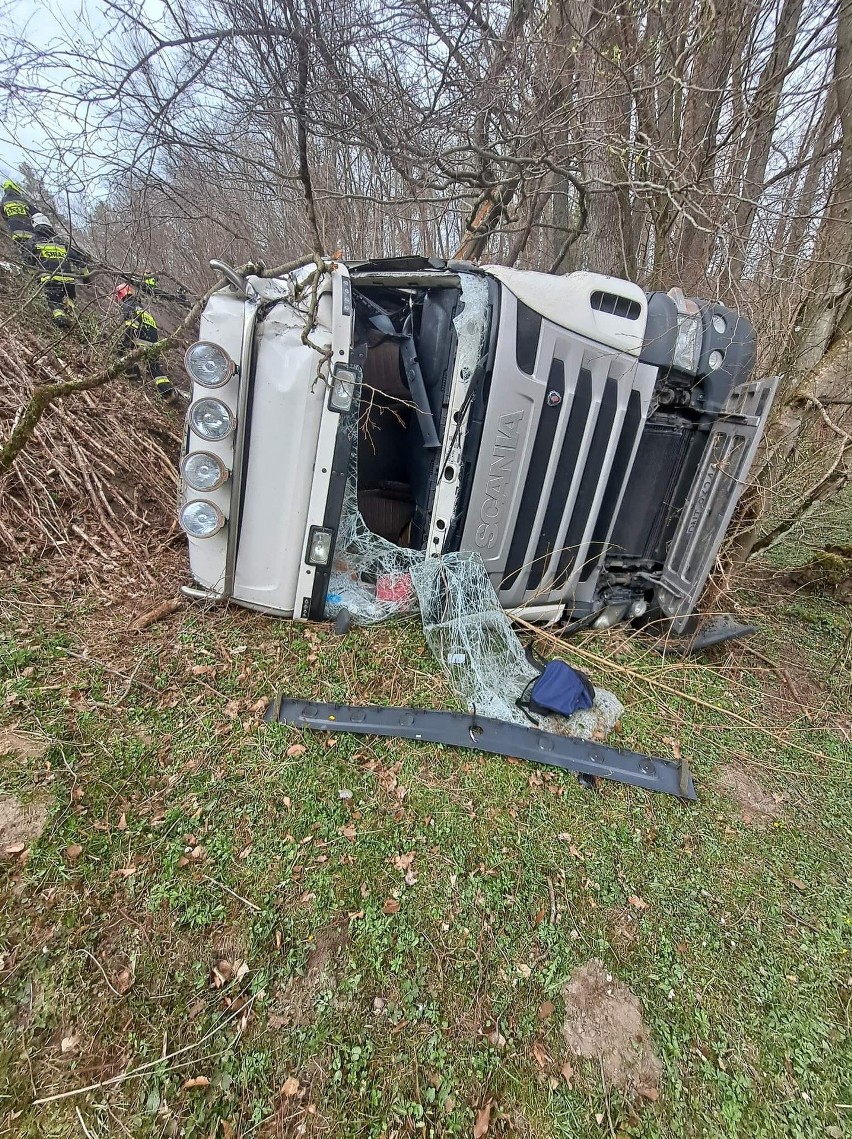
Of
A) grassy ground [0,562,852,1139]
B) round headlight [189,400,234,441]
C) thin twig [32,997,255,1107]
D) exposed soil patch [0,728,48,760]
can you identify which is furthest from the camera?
round headlight [189,400,234,441]

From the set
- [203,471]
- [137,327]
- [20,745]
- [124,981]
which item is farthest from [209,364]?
[137,327]

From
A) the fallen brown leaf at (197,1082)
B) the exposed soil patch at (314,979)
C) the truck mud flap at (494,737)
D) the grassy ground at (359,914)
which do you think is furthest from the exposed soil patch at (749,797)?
the fallen brown leaf at (197,1082)

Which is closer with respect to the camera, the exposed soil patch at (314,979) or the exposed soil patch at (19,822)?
the exposed soil patch at (314,979)

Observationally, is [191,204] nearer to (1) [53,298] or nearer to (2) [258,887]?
(1) [53,298]

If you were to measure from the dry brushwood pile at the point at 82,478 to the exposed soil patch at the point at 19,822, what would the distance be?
1372 millimetres

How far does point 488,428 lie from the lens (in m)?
2.73

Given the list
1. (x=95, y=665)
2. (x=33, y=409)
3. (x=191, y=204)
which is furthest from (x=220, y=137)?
(x=95, y=665)

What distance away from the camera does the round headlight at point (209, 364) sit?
95.3 inches

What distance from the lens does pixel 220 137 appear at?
212 inches

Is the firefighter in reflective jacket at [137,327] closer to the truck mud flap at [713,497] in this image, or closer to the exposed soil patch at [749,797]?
the truck mud flap at [713,497]

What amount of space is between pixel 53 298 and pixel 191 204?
205cm

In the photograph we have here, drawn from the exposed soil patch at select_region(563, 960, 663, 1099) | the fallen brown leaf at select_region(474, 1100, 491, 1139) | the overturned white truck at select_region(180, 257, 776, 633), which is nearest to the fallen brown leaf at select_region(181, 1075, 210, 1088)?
the fallen brown leaf at select_region(474, 1100, 491, 1139)

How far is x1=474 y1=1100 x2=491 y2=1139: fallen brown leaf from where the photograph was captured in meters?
1.34

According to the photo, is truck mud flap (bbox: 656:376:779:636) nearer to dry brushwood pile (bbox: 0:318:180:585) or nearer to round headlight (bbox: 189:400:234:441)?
round headlight (bbox: 189:400:234:441)
